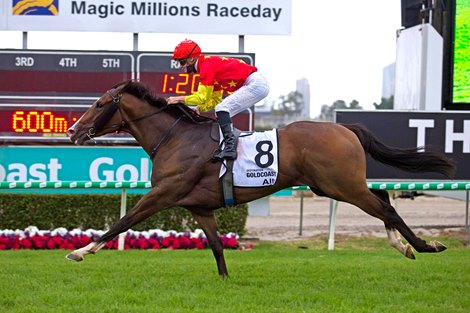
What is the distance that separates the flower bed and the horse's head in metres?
2.92

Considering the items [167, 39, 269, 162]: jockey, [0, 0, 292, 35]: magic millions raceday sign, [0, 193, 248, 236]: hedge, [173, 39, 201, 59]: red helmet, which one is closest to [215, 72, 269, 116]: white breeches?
[167, 39, 269, 162]: jockey

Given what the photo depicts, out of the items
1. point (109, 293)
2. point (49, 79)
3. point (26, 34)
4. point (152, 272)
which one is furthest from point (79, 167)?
point (109, 293)

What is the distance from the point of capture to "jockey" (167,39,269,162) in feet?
19.8

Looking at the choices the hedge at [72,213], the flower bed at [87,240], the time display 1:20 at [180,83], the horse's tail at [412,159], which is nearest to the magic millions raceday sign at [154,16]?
the time display 1:20 at [180,83]

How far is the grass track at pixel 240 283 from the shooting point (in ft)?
16.7

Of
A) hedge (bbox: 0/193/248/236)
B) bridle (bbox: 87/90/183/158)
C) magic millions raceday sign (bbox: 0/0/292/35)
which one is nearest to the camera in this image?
bridle (bbox: 87/90/183/158)

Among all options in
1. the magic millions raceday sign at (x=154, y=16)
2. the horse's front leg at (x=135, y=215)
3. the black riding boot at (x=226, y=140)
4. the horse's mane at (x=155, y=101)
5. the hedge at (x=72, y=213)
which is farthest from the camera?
the magic millions raceday sign at (x=154, y=16)

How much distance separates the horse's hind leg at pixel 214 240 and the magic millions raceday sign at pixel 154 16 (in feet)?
14.0

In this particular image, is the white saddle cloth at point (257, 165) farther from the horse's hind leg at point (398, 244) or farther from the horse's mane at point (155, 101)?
the horse's hind leg at point (398, 244)

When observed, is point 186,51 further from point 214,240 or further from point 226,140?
point 214,240

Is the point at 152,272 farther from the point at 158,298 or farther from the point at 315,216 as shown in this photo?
the point at 315,216

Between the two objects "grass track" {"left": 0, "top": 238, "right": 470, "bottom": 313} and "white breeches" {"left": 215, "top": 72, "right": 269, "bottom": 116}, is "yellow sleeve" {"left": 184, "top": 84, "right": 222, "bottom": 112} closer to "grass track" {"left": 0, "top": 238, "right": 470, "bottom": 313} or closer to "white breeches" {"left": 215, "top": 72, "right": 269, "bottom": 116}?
"white breeches" {"left": 215, "top": 72, "right": 269, "bottom": 116}

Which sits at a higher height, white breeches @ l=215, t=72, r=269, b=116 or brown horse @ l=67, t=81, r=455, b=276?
white breeches @ l=215, t=72, r=269, b=116

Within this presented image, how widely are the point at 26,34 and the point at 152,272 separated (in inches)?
188
